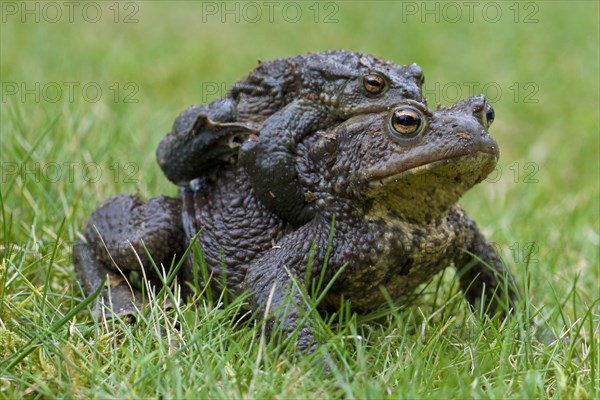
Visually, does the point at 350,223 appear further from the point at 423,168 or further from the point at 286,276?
the point at 423,168

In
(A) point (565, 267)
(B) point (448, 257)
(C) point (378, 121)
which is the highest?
(C) point (378, 121)

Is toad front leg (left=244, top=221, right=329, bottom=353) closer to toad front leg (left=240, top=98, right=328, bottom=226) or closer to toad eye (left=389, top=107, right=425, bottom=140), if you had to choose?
toad front leg (left=240, top=98, right=328, bottom=226)

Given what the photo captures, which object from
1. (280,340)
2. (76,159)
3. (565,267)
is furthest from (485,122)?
(76,159)

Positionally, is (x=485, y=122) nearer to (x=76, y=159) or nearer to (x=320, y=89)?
(x=320, y=89)

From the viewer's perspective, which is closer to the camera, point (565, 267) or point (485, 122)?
point (485, 122)

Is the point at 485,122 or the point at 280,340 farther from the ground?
the point at 485,122

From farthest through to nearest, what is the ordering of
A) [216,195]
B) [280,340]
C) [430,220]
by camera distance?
[216,195] < [430,220] < [280,340]
